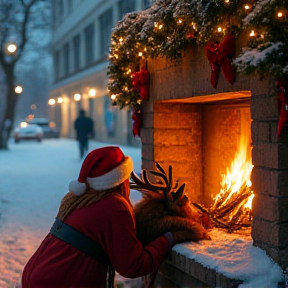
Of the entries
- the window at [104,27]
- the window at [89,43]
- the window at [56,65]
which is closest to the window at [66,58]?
the window at [56,65]

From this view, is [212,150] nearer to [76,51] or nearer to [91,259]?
[91,259]

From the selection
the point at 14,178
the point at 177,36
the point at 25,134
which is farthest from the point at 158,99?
the point at 25,134

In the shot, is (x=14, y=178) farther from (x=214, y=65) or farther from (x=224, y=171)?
(x=214, y=65)

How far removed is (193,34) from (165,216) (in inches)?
57.4

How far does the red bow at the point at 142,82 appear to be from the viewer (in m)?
4.90

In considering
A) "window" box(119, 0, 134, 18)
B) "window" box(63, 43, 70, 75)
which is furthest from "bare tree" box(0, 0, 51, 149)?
"window" box(63, 43, 70, 75)

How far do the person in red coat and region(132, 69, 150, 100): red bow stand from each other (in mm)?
1729

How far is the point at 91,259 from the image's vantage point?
314 centimetres

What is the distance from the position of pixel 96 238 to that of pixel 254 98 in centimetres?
146

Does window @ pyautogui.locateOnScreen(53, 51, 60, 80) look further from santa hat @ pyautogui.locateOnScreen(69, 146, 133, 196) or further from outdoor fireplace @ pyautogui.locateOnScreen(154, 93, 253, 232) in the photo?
santa hat @ pyautogui.locateOnScreen(69, 146, 133, 196)

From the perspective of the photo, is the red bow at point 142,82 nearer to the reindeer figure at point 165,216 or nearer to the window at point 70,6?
the reindeer figure at point 165,216

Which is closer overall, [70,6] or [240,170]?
[240,170]

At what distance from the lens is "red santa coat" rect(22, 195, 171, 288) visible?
309 cm

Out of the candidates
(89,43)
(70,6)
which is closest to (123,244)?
(89,43)
